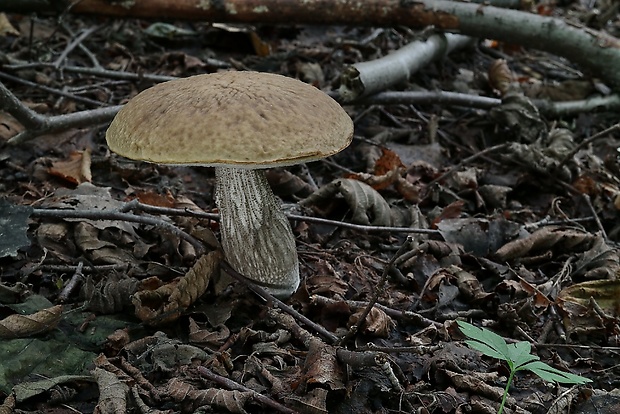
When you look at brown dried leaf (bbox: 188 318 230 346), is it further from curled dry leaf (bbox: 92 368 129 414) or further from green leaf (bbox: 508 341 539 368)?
green leaf (bbox: 508 341 539 368)

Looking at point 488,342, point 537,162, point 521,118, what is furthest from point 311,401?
point 521,118

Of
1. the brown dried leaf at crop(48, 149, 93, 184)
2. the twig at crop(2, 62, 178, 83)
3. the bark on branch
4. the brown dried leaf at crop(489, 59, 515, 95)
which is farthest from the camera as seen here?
the brown dried leaf at crop(489, 59, 515, 95)

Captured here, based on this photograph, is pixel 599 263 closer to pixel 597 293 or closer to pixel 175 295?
pixel 597 293

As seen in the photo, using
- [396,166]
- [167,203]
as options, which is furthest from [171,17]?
[396,166]

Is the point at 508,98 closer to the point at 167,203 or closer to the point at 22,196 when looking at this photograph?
the point at 167,203

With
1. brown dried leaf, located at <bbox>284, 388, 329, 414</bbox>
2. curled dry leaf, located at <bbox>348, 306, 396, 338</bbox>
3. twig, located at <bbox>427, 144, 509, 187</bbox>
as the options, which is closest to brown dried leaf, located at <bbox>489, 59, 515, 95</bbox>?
twig, located at <bbox>427, 144, 509, 187</bbox>

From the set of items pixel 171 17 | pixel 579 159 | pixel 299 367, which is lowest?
pixel 579 159
